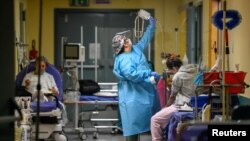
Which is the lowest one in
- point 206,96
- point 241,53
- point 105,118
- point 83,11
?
point 105,118

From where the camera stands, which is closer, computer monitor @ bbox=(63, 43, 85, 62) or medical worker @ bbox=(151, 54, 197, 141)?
medical worker @ bbox=(151, 54, 197, 141)

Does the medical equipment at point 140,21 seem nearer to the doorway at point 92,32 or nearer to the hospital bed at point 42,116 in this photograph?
the doorway at point 92,32

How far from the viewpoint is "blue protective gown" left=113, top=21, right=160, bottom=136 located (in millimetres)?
5719

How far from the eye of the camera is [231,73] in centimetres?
472

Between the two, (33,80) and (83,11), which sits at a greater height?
(83,11)

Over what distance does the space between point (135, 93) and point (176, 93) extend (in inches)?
22.5

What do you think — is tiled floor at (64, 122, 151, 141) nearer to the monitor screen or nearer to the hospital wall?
the monitor screen

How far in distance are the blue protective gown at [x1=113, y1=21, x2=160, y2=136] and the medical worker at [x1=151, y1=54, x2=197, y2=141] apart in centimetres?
20

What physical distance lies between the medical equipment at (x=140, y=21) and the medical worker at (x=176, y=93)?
105 cm

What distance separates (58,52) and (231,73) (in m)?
5.61

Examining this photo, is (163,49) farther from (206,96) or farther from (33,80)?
(206,96)

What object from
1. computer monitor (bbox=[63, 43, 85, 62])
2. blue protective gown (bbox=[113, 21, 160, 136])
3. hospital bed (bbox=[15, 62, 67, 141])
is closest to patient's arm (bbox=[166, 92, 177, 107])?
blue protective gown (bbox=[113, 21, 160, 136])

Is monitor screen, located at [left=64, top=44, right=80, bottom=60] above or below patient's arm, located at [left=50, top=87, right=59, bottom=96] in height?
above

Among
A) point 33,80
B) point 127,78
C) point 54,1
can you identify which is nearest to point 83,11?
point 54,1
